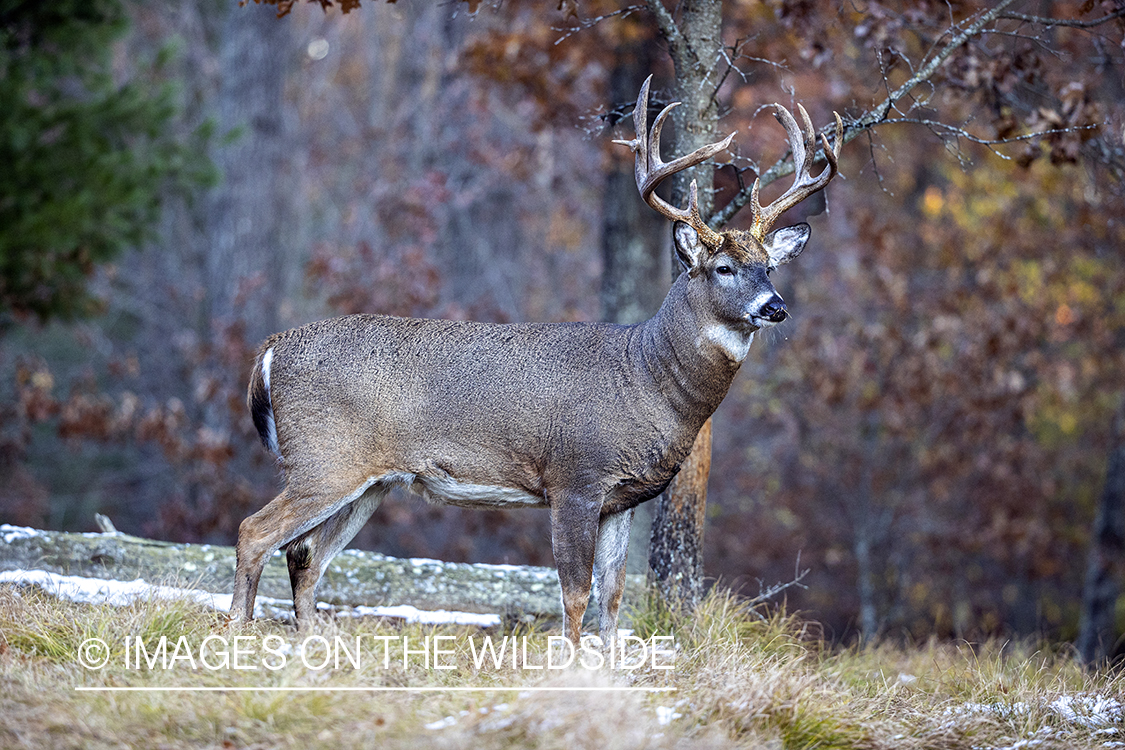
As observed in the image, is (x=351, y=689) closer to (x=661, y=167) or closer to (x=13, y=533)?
(x=661, y=167)

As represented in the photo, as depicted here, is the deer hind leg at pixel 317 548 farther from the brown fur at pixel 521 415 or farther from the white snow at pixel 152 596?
the white snow at pixel 152 596

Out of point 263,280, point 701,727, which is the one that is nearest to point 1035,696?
point 701,727

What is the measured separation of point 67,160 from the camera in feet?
30.9

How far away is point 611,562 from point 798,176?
88.1 inches

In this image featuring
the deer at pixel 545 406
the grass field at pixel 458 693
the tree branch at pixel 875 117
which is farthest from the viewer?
the tree branch at pixel 875 117

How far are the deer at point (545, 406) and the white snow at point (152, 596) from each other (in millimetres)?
332

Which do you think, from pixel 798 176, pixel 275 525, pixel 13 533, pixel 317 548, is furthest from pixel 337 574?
pixel 798 176

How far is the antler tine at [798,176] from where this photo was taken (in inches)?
223

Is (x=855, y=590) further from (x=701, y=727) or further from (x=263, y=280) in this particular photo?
(x=701, y=727)

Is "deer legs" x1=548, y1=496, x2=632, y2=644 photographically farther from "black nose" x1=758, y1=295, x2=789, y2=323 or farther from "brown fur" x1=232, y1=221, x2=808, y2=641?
"black nose" x1=758, y1=295, x2=789, y2=323

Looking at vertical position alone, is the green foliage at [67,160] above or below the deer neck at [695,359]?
above

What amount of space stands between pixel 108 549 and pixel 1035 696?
16.9 feet

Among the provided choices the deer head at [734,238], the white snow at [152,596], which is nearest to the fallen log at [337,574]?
the white snow at [152,596]

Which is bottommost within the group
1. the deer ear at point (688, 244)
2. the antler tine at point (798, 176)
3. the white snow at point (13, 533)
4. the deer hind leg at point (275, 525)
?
the white snow at point (13, 533)
